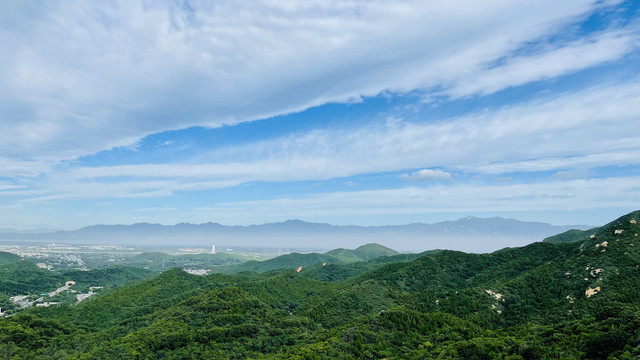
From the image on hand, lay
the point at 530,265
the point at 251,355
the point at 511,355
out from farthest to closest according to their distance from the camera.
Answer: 1. the point at 530,265
2. the point at 251,355
3. the point at 511,355

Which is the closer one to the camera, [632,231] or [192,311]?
[192,311]

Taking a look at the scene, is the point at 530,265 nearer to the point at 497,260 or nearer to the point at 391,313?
the point at 497,260

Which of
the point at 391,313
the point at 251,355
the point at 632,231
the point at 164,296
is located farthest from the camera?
the point at 164,296

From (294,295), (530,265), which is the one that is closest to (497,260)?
(530,265)

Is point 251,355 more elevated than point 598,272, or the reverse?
point 598,272

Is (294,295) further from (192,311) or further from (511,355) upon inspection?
(511,355)

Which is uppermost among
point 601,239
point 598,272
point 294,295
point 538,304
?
point 601,239

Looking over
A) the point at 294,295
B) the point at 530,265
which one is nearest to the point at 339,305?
the point at 294,295
